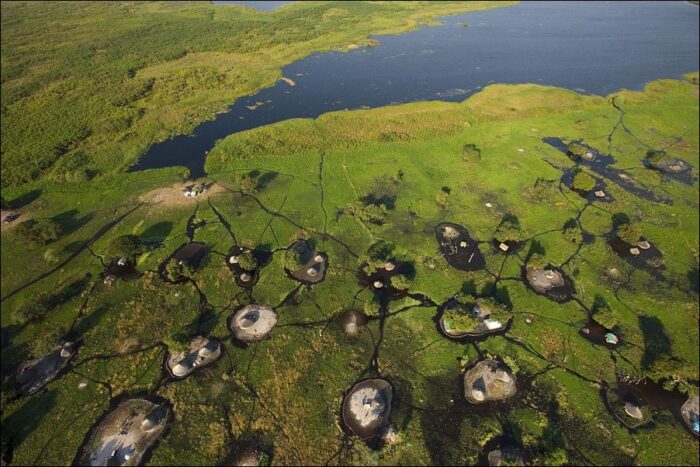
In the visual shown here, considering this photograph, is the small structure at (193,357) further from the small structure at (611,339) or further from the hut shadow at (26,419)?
the small structure at (611,339)

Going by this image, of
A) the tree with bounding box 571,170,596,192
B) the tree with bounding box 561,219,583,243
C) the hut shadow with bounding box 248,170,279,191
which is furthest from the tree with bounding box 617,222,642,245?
the hut shadow with bounding box 248,170,279,191

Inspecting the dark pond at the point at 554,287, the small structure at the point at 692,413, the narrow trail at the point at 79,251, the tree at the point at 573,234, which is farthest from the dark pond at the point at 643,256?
the narrow trail at the point at 79,251

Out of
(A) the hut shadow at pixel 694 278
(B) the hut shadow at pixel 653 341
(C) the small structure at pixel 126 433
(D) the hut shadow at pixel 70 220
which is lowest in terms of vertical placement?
(B) the hut shadow at pixel 653 341

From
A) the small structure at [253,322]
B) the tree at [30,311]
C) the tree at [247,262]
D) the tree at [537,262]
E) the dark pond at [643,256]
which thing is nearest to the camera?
the tree at [30,311]

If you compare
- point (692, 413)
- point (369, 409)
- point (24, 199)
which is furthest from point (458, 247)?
point (24, 199)

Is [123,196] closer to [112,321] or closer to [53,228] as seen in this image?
[53,228]

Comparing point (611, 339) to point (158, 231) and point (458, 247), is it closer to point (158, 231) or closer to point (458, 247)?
point (458, 247)
